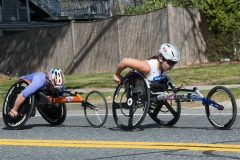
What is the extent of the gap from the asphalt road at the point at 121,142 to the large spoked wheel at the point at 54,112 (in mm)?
143

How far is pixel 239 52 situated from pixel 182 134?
16.1 meters

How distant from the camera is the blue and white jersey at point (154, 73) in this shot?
9.48m

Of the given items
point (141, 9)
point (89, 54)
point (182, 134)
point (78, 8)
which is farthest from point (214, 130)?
point (78, 8)

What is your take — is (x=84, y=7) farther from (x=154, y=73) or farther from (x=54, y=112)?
(x=154, y=73)

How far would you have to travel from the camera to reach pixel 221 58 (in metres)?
24.9

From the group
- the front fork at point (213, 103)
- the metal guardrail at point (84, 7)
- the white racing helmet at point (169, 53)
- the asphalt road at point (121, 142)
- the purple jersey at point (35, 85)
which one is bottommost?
the asphalt road at point (121, 142)

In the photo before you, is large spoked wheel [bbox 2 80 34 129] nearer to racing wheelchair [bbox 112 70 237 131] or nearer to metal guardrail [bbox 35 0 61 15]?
racing wheelchair [bbox 112 70 237 131]

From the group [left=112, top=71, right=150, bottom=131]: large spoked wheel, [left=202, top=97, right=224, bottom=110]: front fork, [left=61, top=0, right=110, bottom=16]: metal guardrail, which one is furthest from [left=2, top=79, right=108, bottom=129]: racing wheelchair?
[left=61, top=0, right=110, bottom=16]: metal guardrail

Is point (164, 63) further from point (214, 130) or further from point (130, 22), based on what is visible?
point (130, 22)

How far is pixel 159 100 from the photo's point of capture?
9.48 m

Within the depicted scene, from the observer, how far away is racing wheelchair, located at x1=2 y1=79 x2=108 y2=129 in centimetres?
1021

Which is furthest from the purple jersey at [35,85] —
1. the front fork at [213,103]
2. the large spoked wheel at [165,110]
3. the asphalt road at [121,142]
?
the front fork at [213,103]

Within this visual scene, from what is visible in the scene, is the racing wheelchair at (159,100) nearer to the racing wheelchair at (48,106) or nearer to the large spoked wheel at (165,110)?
the large spoked wheel at (165,110)

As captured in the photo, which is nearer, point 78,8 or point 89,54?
point 89,54
